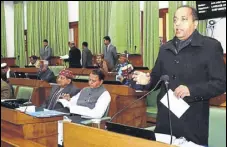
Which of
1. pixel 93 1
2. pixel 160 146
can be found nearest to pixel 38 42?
pixel 93 1

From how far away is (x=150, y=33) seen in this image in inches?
290

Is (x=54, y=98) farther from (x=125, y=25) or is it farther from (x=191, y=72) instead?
(x=125, y=25)

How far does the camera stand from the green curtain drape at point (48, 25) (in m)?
8.95

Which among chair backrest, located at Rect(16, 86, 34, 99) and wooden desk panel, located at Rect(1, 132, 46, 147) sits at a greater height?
chair backrest, located at Rect(16, 86, 34, 99)

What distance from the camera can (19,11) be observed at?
932cm

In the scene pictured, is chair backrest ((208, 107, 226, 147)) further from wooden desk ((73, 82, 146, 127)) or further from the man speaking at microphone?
wooden desk ((73, 82, 146, 127))

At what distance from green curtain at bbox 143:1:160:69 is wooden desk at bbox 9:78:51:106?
3.01m

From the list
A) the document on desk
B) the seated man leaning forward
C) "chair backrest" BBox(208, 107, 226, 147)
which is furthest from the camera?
the seated man leaning forward

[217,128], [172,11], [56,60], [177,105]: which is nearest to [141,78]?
[177,105]

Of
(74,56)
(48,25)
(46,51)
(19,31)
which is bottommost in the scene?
(74,56)

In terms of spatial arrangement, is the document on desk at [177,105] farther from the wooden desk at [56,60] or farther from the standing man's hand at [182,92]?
the wooden desk at [56,60]

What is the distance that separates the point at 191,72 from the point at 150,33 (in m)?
5.73

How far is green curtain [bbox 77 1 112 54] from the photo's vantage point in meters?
8.25

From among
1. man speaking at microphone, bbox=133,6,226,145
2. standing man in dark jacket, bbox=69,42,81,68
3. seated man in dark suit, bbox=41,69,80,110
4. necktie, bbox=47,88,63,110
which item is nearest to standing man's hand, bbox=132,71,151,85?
man speaking at microphone, bbox=133,6,226,145
